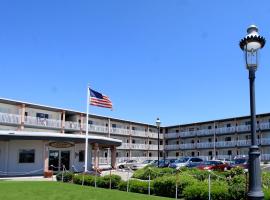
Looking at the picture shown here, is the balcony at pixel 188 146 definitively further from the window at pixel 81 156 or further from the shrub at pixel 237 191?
the shrub at pixel 237 191

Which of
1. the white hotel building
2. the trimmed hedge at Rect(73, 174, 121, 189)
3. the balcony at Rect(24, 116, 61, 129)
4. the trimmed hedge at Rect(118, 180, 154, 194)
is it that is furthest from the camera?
the balcony at Rect(24, 116, 61, 129)

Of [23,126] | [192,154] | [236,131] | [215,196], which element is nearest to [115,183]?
[215,196]

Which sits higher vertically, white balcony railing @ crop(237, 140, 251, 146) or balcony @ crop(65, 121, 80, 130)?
balcony @ crop(65, 121, 80, 130)

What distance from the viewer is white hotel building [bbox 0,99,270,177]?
112 feet

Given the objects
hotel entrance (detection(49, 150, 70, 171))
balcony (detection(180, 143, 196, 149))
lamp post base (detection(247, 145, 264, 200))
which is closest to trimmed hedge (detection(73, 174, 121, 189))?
hotel entrance (detection(49, 150, 70, 171))

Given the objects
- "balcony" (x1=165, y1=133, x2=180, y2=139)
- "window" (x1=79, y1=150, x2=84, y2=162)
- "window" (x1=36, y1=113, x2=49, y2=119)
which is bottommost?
"window" (x1=79, y1=150, x2=84, y2=162)

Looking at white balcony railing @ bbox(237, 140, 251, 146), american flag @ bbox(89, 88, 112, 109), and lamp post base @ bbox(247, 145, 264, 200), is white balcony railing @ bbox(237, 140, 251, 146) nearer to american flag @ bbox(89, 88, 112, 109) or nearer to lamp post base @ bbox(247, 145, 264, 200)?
american flag @ bbox(89, 88, 112, 109)

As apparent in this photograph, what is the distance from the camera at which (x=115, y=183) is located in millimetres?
22141

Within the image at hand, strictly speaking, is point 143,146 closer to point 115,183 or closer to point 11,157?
point 11,157

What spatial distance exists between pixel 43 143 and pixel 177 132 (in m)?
43.2

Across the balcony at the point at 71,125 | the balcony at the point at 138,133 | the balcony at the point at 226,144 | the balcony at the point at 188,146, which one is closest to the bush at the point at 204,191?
the balcony at the point at 71,125

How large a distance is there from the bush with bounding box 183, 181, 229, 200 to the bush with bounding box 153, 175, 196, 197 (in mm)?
692

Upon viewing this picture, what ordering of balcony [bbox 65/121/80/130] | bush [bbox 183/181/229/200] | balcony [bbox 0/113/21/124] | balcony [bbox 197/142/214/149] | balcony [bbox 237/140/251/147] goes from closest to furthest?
bush [bbox 183/181/229/200] < balcony [bbox 0/113/21/124] < balcony [bbox 65/121/80/130] < balcony [bbox 237/140/251/147] < balcony [bbox 197/142/214/149]

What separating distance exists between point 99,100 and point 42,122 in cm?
1882
